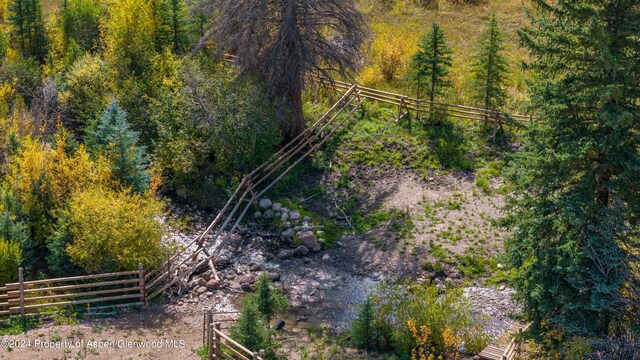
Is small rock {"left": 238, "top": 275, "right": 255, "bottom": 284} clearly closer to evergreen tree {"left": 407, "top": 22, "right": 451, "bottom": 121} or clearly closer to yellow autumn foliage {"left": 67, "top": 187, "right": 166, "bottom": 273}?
yellow autumn foliage {"left": 67, "top": 187, "right": 166, "bottom": 273}

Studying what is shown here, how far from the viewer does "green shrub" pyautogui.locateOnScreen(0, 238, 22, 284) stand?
21188 mm

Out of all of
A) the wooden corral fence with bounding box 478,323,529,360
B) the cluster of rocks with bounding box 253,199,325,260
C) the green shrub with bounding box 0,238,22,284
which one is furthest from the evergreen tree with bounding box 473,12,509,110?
the green shrub with bounding box 0,238,22,284

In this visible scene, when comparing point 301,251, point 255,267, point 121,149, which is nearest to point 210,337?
point 255,267

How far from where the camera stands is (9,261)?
21.4 m

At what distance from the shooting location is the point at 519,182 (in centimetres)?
1805

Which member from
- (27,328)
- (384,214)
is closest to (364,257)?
(384,214)

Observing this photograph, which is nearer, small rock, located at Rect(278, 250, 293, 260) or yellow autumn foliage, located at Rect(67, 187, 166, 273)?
yellow autumn foliage, located at Rect(67, 187, 166, 273)

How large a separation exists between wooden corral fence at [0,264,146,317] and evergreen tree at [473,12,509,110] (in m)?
16.4

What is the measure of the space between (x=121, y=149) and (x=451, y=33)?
22.7m

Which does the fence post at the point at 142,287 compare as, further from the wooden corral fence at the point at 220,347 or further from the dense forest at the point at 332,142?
the wooden corral fence at the point at 220,347

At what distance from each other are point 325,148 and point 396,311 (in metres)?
11.5

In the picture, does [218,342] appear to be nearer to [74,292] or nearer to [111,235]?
[111,235]

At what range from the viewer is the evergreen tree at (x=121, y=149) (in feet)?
80.6

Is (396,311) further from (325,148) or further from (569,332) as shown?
(325,148)
